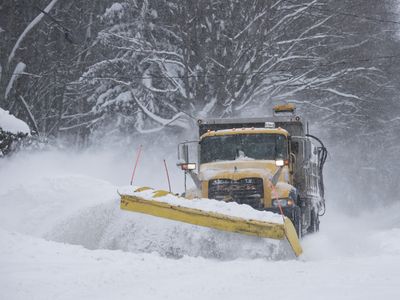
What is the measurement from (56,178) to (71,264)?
6.72 meters

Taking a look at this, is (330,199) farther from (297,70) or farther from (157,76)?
(157,76)

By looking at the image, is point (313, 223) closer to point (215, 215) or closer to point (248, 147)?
point (248, 147)

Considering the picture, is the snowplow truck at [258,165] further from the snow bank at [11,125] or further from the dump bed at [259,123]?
the snow bank at [11,125]

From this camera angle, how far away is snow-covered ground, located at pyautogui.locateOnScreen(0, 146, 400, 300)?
647 cm

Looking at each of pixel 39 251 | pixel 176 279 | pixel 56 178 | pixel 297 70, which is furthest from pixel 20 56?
pixel 176 279

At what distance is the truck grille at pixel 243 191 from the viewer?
11.3 meters

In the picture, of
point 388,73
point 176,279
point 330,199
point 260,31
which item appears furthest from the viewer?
point 330,199

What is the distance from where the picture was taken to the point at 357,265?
8344mm

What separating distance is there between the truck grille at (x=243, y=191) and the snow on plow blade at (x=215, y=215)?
1.78 metres

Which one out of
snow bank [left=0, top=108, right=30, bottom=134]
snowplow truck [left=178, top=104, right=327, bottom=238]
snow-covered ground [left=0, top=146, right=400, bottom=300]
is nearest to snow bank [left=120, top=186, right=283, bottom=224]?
snow-covered ground [left=0, top=146, right=400, bottom=300]

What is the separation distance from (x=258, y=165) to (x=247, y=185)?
0.57m

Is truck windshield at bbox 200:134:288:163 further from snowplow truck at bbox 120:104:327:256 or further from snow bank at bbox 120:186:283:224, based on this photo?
snow bank at bbox 120:186:283:224

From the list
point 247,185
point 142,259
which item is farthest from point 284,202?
point 142,259

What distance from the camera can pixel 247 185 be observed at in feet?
37.4
